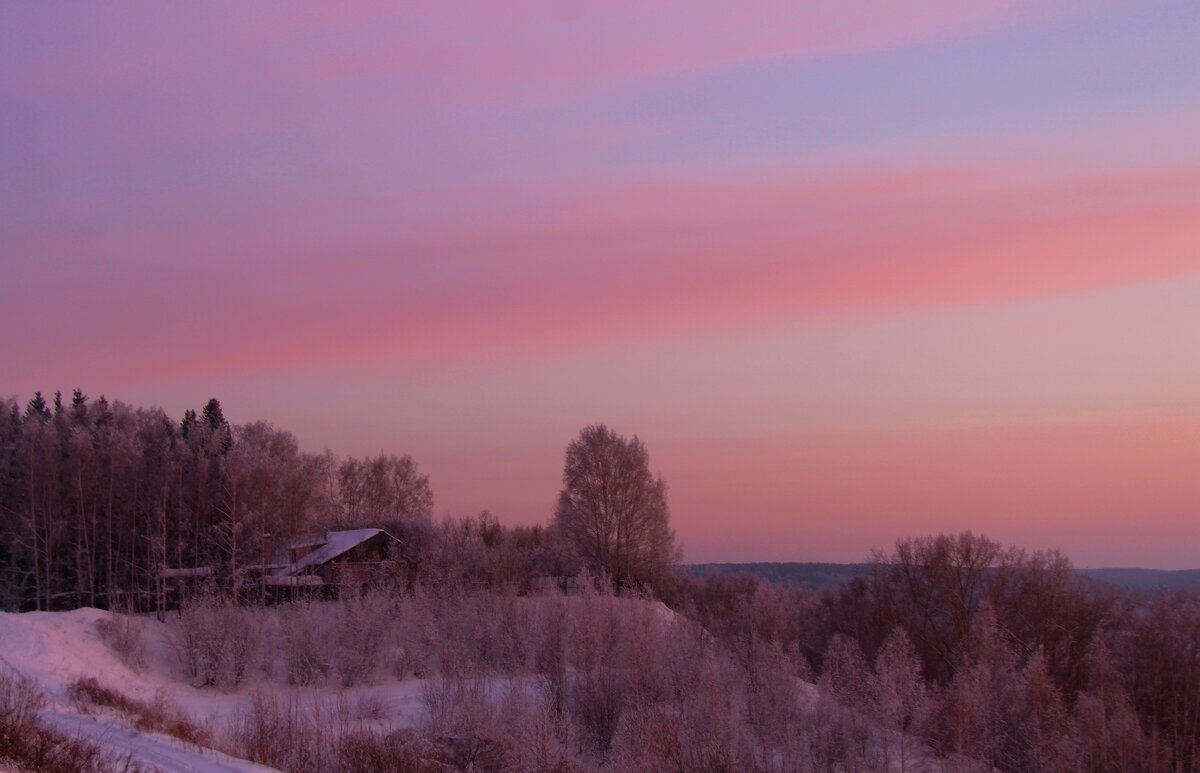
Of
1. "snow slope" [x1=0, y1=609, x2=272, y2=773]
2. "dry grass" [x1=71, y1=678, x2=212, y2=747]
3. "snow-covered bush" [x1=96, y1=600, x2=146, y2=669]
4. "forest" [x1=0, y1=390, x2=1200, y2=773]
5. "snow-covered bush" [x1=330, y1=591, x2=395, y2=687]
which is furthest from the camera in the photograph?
"snow-covered bush" [x1=330, y1=591, x2=395, y2=687]

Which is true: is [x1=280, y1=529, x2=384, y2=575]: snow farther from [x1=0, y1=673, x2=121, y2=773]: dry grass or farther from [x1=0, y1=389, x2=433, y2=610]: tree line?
[x1=0, y1=673, x2=121, y2=773]: dry grass

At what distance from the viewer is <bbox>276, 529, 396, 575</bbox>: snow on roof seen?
189 ft

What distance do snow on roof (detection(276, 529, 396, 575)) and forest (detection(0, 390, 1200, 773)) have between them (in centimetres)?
291

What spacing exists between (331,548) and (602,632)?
2828 cm

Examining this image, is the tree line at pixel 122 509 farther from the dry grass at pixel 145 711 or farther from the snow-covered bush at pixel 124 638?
the dry grass at pixel 145 711

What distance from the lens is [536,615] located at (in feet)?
128

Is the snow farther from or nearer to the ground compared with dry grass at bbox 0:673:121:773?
nearer to the ground

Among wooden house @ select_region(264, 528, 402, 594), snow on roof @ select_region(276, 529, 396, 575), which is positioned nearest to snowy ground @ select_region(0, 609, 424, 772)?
wooden house @ select_region(264, 528, 402, 594)

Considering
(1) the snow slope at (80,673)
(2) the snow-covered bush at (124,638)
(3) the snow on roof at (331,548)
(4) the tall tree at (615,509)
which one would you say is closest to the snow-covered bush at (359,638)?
(1) the snow slope at (80,673)

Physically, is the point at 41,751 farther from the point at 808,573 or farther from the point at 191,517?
the point at 808,573

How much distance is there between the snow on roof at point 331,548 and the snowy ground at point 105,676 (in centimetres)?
1346

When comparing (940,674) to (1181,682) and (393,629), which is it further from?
(393,629)

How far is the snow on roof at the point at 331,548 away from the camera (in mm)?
57594

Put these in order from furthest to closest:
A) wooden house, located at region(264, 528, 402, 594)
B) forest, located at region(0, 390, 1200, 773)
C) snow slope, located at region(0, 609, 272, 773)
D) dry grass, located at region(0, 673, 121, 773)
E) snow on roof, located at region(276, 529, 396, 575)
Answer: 1. snow on roof, located at region(276, 529, 396, 575)
2. wooden house, located at region(264, 528, 402, 594)
3. forest, located at region(0, 390, 1200, 773)
4. snow slope, located at region(0, 609, 272, 773)
5. dry grass, located at region(0, 673, 121, 773)
